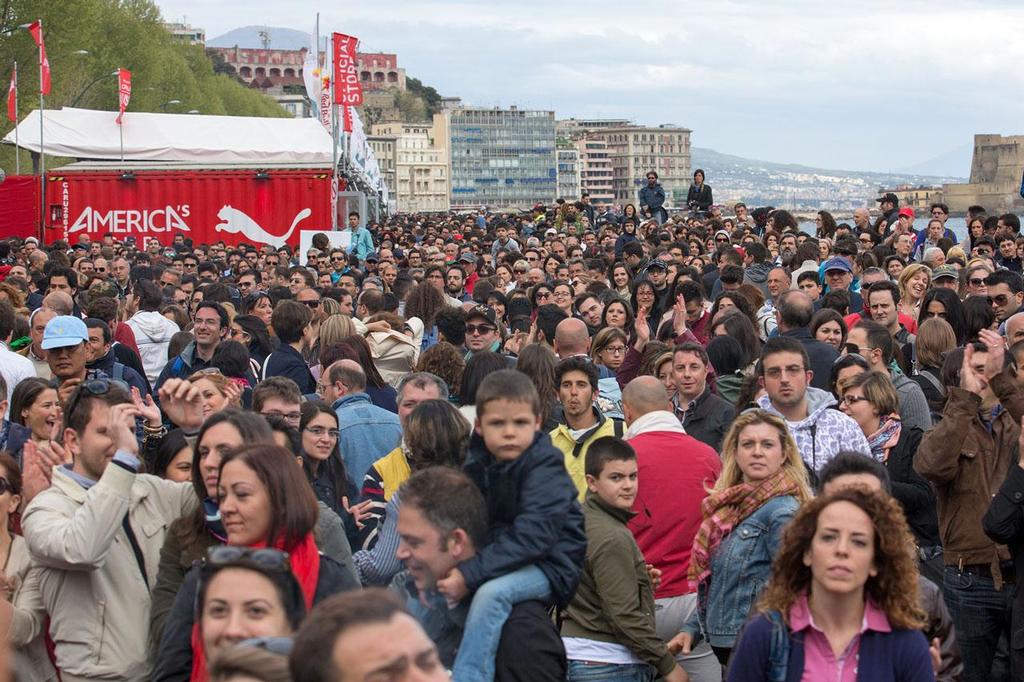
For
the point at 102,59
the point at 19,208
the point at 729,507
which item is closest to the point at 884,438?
the point at 729,507

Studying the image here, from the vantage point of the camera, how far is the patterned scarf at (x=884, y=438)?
23.9ft

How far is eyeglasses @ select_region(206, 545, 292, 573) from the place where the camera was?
3.88m

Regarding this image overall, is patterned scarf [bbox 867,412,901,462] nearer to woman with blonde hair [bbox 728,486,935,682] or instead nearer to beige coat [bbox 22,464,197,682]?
woman with blonde hair [bbox 728,486,935,682]

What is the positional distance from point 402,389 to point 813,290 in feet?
22.5

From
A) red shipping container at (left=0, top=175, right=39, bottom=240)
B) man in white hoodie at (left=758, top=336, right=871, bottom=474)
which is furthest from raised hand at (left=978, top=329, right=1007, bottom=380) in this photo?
red shipping container at (left=0, top=175, right=39, bottom=240)

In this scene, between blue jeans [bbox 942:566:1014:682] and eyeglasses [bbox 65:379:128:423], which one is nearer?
eyeglasses [bbox 65:379:128:423]

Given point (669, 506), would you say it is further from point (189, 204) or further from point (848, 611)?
point (189, 204)

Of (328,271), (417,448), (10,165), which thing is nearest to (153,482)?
(417,448)

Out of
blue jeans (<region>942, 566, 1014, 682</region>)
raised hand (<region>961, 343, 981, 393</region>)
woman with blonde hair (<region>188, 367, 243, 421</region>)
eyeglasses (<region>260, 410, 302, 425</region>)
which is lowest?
blue jeans (<region>942, 566, 1014, 682</region>)

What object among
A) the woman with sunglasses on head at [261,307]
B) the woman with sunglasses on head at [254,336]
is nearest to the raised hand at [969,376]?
the woman with sunglasses on head at [254,336]

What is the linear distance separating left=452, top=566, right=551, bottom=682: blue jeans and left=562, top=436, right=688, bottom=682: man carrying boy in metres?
1.17

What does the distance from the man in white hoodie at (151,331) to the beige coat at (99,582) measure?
6.93m

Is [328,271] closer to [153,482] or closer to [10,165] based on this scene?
[153,482]

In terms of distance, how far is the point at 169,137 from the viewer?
4275 centimetres
